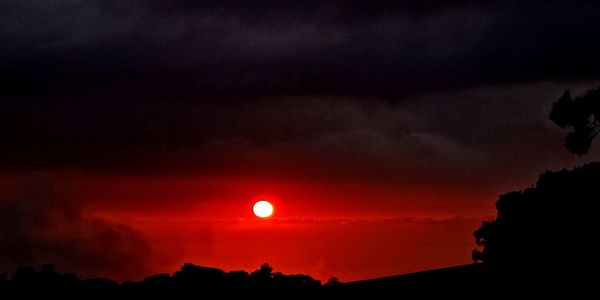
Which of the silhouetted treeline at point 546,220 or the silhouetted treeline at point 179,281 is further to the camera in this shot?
the silhouetted treeline at point 546,220

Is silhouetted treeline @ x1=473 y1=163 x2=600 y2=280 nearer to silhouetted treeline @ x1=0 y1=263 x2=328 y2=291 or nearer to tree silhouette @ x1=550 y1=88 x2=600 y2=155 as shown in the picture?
tree silhouette @ x1=550 y1=88 x2=600 y2=155

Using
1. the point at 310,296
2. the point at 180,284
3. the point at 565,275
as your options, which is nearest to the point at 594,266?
the point at 565,275

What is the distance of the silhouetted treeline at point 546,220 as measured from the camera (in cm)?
3103

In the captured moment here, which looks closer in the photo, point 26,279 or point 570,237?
point 26,279

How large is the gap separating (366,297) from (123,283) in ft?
31.5

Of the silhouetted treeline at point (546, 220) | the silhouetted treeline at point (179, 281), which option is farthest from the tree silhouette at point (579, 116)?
the silhouetted treeline at point (179, 281)

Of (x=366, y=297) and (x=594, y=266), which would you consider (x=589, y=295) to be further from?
(x=366, y=297)

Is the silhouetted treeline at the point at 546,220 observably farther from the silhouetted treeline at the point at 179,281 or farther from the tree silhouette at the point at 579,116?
the silhouetted treeline at the point at 179,281

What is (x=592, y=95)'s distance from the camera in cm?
3441

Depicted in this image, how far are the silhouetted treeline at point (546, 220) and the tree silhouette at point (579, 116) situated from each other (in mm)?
1435

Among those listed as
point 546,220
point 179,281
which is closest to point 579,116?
point 546,220

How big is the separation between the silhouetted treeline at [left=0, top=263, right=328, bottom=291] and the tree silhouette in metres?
15.2

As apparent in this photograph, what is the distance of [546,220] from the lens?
33.0 meters

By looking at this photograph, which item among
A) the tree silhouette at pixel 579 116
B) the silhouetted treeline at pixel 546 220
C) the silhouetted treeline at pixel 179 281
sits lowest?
the silhouetted treeline at pixel 179 281
